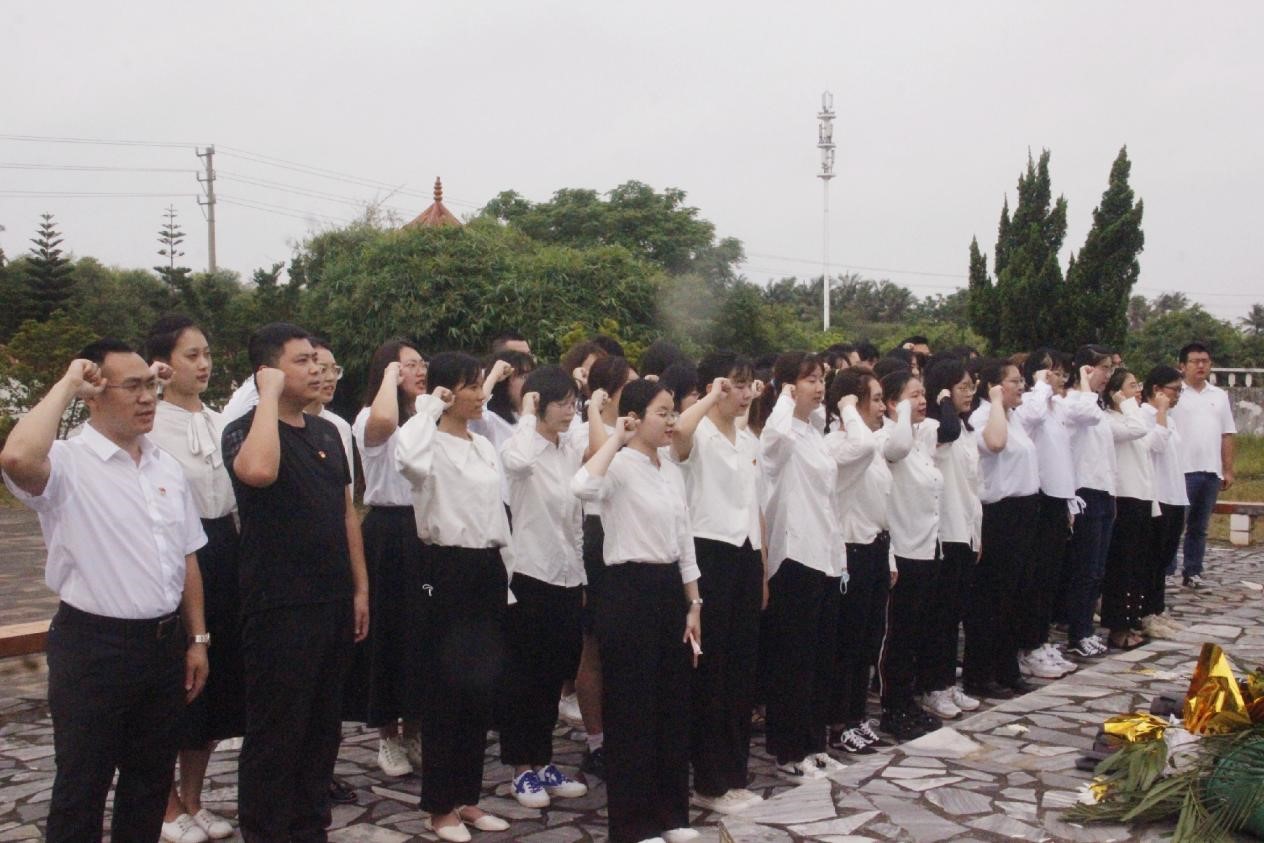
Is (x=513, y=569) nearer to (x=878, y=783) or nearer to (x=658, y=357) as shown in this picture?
(x=658, y=357)

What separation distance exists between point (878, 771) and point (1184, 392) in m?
7.07

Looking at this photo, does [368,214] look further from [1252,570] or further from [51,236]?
[1252,570]

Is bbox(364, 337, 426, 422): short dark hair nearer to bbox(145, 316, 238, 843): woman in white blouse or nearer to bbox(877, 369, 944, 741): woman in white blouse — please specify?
bbox(145, 316, 238, 843): woman in white blouse

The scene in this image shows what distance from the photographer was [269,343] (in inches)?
175

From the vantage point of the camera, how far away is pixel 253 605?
420cm

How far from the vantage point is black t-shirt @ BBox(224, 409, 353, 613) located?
421cm

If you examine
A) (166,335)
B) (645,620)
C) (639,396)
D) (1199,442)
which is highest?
(166,335)


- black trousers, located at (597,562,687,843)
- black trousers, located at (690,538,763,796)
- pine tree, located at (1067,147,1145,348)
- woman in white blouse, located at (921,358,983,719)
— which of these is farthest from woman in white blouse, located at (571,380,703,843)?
pine tree, located at (1067,147,1145,348)

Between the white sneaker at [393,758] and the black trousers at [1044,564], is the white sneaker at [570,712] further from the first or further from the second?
the black trousers at [1044,564]

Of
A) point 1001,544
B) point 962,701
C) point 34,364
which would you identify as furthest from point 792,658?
point 34,364

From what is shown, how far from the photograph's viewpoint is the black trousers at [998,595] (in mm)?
7188

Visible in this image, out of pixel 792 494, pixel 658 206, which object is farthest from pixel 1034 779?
pixel 658 206

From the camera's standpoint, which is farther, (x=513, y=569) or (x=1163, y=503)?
(x=1163, y=503)

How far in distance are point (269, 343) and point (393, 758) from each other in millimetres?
2228
